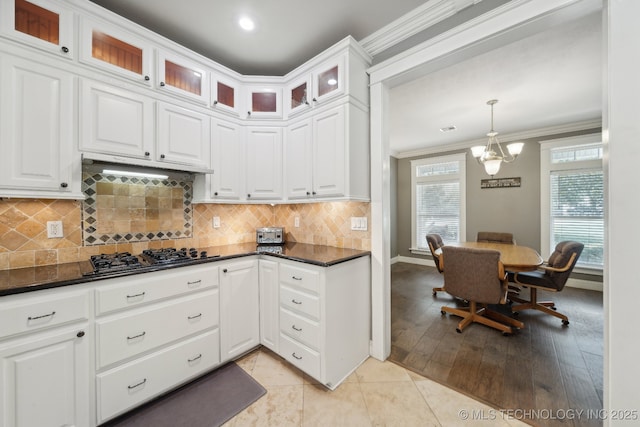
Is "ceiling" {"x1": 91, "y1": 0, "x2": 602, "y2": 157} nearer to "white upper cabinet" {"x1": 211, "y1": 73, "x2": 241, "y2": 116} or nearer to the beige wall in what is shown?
"white upper cabinet" {"x1": 211, "y1": 73, "x2": 241, "y2": 116}

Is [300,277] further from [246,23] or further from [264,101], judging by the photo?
[246,23]

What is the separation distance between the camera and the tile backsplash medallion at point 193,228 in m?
1.57

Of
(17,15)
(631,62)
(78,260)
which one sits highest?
(17,15)

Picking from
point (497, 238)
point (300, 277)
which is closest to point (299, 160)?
point (300, 277)

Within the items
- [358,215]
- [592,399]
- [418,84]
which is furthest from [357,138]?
[592,399]

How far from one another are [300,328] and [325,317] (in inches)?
11.7

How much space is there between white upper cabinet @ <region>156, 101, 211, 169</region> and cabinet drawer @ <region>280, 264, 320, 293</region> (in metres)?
1.19

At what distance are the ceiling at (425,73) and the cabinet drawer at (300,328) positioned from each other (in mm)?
2206

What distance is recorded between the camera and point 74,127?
156 centimetres

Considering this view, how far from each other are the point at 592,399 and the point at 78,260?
3826mm

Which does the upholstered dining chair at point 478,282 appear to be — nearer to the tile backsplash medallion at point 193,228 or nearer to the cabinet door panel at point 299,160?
the tile backsplash medallion at point 193,228

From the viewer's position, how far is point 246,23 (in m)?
1.91

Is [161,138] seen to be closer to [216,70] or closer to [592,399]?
[216,70]

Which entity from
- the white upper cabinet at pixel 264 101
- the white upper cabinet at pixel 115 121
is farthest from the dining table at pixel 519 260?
the white upper cabinet at pixel 115 121
